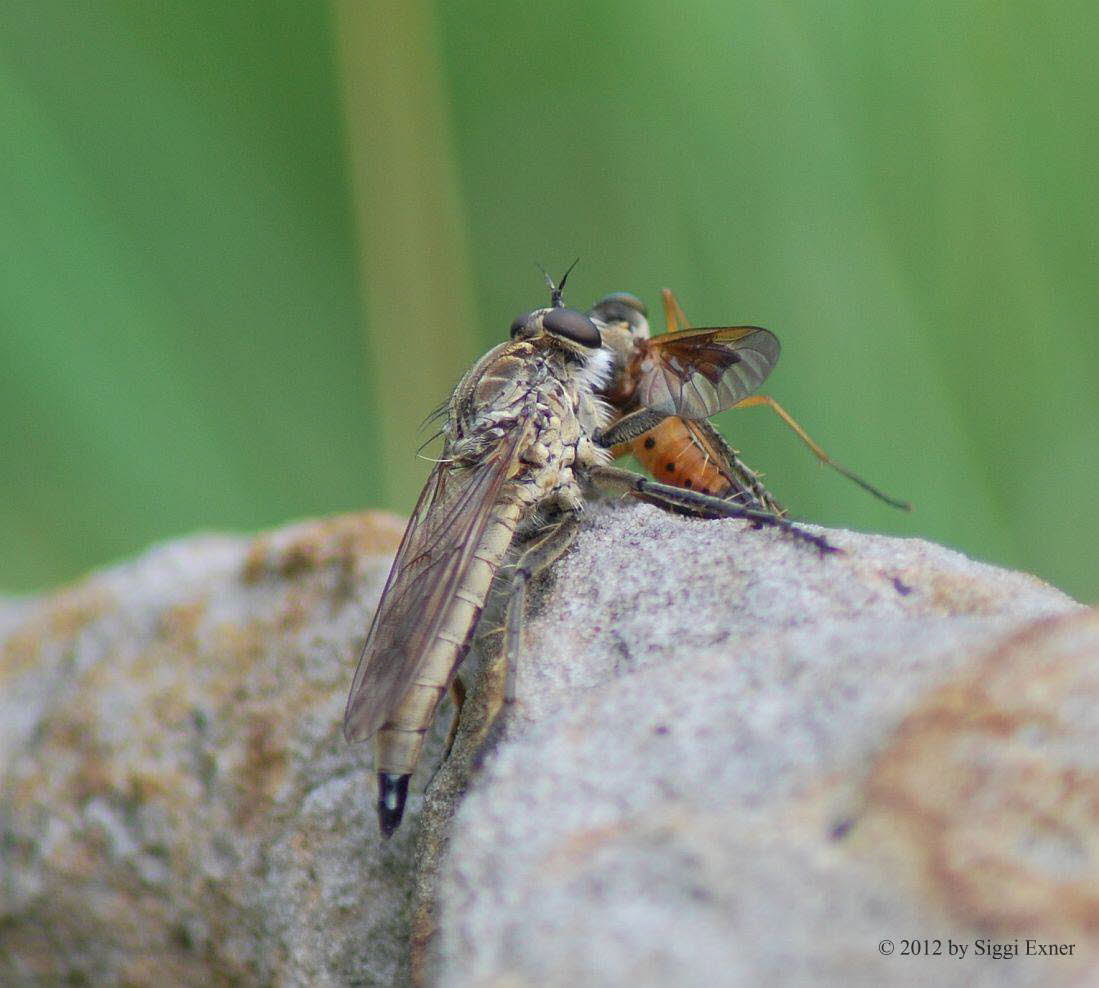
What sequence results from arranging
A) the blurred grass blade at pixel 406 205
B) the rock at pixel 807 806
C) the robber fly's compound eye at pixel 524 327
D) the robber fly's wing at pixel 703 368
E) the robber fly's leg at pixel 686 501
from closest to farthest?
the rock at pixel 807 806 → the robber fly's leg at pixel 686 501 → the robber fly's wing at pixel 703 368 → the robber fly's compound eye at pixel 524 327 → the blurred grass blade at pixel 406 205

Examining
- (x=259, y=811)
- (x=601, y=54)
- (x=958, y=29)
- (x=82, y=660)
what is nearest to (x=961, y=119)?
(x=958, y=29)

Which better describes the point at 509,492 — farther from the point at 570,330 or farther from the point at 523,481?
the point at 570,330

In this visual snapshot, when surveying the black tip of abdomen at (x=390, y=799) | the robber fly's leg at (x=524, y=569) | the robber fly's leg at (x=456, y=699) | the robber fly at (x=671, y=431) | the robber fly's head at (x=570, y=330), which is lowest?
the black tip of abdomen at (x=390, y=799)

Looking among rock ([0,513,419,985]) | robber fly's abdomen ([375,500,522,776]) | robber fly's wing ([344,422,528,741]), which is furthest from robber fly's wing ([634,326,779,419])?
rock ([0,513,419,985])

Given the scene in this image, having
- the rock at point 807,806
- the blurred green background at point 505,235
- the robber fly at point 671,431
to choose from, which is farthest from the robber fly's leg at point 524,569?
the blurred green background at point 505,235

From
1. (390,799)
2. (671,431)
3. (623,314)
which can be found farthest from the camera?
(623,314)

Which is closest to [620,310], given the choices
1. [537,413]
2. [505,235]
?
[537,413]

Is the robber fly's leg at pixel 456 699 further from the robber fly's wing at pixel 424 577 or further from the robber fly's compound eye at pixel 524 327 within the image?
the robber fly's compound eye at pixel 524 327
